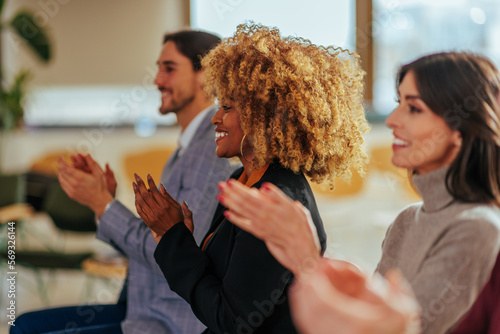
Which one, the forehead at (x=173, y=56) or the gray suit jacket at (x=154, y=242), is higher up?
the forehead at (x=173, y=56)

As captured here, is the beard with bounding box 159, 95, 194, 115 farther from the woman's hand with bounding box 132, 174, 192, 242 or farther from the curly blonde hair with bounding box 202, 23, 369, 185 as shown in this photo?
the woman's hand with bounding box 132, 174, 192, 242

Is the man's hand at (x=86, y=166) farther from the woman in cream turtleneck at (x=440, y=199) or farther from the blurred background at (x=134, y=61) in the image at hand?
the blurred background at (x=134, y=61)

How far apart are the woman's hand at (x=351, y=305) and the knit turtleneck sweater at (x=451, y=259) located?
0.92 feet

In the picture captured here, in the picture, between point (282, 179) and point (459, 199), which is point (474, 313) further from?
point (282, 179)

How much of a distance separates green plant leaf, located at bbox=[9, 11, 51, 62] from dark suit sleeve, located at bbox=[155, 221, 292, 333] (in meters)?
4.05

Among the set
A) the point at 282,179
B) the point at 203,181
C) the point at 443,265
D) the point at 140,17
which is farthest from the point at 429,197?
the point at 140,17

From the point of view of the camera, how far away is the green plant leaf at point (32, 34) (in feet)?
15.7

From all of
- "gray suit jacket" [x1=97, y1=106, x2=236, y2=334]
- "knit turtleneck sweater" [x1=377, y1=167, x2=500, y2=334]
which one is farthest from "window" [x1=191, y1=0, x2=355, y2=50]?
"knit turtleneck sweater" [x1=377, y1=167, x2=500, y2=334]

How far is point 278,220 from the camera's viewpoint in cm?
96

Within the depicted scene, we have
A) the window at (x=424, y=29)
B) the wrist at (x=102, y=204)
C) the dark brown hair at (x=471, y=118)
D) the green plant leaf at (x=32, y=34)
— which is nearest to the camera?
the dark brown hair at (x=471, y=118)

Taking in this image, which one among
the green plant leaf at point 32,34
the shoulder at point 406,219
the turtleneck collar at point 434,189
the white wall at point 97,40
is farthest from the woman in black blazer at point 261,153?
A: the white wall at point 97,40

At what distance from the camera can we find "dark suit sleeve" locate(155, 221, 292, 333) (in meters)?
1.24

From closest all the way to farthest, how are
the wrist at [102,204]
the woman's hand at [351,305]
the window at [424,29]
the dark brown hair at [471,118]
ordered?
the woman's hand at [351,305], the dark brown hair at [471,118], the wrist at [102,204], the window at [424,29]

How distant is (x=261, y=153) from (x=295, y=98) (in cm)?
15
